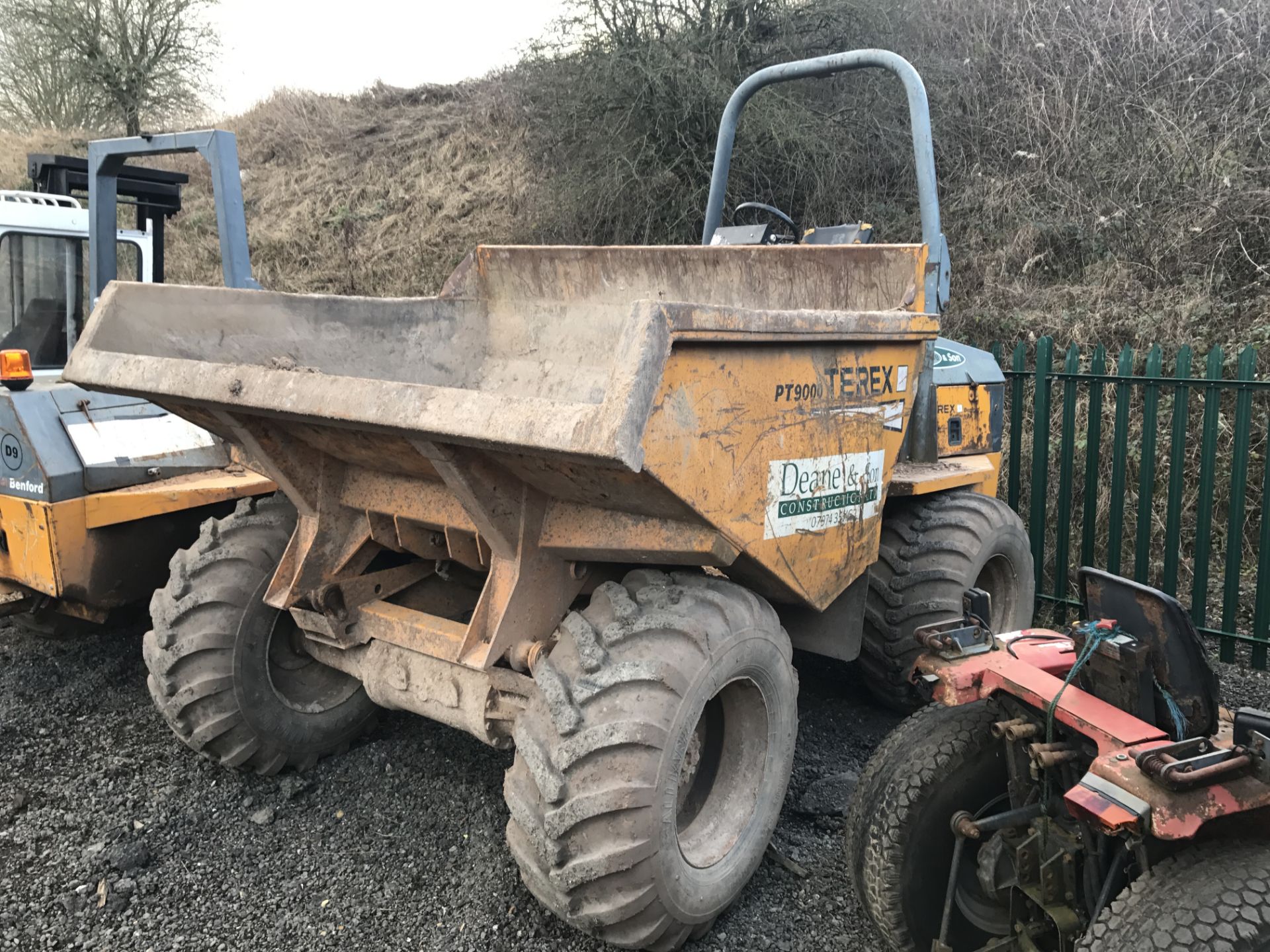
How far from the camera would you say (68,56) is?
1855cm

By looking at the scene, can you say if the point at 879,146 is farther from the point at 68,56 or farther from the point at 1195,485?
the point at 68,56

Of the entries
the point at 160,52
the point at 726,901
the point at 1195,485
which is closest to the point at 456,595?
the point at 726,901

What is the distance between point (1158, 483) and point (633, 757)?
17.2ft

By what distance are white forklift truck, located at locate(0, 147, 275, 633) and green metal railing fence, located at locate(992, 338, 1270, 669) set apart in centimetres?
404

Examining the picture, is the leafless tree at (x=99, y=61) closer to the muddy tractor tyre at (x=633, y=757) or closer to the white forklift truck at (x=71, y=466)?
the white forklift truck at (x=71, y=466)

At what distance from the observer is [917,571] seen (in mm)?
3783

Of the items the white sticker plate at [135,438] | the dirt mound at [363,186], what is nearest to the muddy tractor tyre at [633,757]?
the white sticker plate at [135,438]

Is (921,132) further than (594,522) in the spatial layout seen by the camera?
Yes

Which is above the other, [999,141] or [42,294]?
[999,141]

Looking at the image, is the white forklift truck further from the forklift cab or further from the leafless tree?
the leafless tree

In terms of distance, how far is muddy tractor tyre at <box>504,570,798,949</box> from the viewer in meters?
2.40

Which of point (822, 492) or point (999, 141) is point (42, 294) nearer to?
point (822, 492)

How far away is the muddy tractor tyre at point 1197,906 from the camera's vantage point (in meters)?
1.73

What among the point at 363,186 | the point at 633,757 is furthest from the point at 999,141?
the point at 363,186
